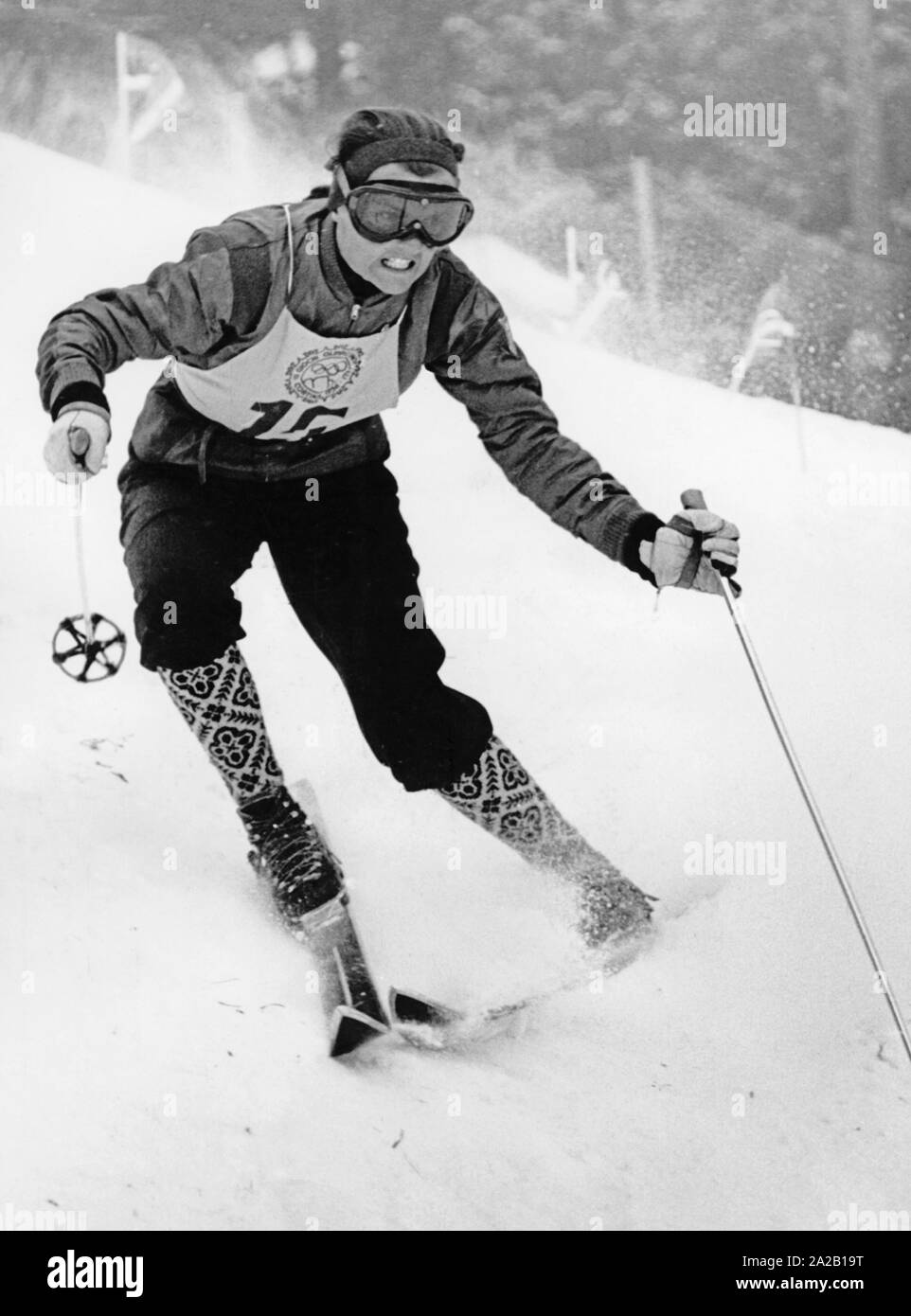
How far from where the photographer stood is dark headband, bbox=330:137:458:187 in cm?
175

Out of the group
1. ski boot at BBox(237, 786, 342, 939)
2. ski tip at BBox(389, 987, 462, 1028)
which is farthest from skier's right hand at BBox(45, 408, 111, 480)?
ski tip at BBox(389, 987, 462, 1028)

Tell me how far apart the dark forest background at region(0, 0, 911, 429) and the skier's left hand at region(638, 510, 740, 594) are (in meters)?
1.26

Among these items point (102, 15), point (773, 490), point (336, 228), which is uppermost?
point (102, 15)

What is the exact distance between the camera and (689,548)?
183 centimetres

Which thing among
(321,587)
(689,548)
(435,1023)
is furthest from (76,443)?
(435,1023)

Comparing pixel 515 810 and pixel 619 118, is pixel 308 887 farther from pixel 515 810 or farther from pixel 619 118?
pixel 619 118

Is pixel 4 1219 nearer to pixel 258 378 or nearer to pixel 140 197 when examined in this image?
pixel 258 378

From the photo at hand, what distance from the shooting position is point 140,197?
2.87 m

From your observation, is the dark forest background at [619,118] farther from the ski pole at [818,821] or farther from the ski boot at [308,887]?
the ski boot at [308,887]

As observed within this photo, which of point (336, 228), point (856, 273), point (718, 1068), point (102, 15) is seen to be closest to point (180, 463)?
point (336, 228)

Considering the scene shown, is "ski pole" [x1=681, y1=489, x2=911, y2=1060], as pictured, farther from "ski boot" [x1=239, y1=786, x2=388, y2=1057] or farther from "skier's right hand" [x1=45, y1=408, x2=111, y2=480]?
"skier's right hand" [x1=45, y1=408, x2=111, y2=480]

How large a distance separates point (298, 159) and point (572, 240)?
0.65m

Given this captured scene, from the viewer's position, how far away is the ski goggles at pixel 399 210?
1.74m

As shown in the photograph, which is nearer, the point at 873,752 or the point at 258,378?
the point at 258,378
